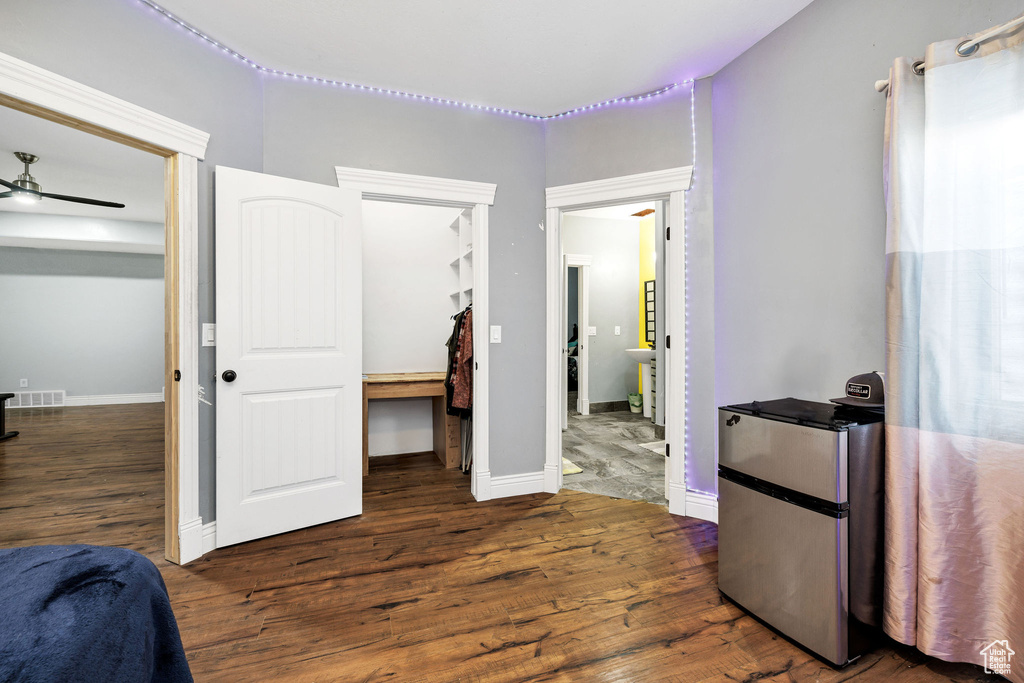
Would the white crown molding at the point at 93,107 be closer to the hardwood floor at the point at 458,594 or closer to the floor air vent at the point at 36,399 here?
the hardwood floor at the point at 458,594

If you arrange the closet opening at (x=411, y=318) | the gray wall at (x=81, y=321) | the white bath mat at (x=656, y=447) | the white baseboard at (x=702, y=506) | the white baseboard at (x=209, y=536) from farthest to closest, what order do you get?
the gray wall at (x=81, y=321) < the white bath mat at (x=656, y=447) < the closet opening at (x=411, y=318) < the white baseboard at (x=702, y=506) < the white baseboard at (x=209, y=536)

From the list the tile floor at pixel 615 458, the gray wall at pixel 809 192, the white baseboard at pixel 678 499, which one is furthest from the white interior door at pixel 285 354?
the gray wall at pixel 809 192

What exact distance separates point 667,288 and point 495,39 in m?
1.73

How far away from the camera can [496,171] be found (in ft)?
9.84

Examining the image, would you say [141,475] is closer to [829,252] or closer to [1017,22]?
[829,252]

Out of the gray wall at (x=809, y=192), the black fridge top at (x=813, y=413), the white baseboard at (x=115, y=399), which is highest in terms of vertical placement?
the gray wall at (x=809, y=192)

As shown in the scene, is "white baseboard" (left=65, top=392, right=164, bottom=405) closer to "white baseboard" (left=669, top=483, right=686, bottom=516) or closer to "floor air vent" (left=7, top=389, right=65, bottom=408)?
"floor air vent" (left=7, top=389, right=65, bottom=408)

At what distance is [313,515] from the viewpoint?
8.36 ft

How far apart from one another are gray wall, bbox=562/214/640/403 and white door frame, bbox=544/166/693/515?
2.88m

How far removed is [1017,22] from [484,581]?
2693 mm

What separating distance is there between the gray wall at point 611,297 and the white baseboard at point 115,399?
6779 mm

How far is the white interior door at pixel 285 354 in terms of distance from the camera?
7.54ft

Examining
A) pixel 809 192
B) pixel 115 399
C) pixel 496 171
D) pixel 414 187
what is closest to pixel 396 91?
pixel 414 187

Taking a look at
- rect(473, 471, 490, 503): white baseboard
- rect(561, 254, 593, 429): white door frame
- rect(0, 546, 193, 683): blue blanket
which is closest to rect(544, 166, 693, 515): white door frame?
rect(473, 471, 490, 503): white baseboard
